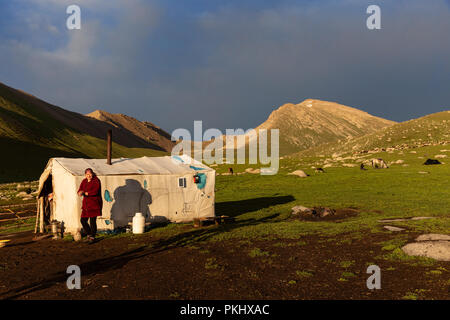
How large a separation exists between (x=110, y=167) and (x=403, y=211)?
1668 cm

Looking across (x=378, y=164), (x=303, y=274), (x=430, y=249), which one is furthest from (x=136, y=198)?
(x=378, y=164)

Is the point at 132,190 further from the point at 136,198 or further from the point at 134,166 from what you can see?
the point at 134,166

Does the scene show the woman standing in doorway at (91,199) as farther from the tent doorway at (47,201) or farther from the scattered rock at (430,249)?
the scattered rock at (430,249)

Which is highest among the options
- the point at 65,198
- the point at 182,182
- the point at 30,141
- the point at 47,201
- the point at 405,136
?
the point at 30,141

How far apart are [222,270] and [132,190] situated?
884cm

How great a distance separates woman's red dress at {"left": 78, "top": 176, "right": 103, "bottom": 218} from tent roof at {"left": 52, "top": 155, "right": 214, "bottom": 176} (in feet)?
7.00

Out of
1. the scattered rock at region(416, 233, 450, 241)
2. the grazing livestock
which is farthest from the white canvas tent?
the grazing livestock

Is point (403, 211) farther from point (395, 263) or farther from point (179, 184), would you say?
point (179, 184)

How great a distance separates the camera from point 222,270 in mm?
8742

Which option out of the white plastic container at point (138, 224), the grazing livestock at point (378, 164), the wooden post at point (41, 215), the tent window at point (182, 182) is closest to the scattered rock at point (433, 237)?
the white plastic container at point (138, 224)

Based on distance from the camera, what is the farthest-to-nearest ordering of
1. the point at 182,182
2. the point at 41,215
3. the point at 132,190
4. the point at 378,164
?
the point at 378,164 < the point at 182,182 < the point at 132,190 < the point at 41,215

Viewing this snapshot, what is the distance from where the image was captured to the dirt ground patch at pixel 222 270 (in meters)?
7.11

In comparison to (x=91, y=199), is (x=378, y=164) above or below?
above

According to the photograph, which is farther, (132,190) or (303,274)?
(132,190)
